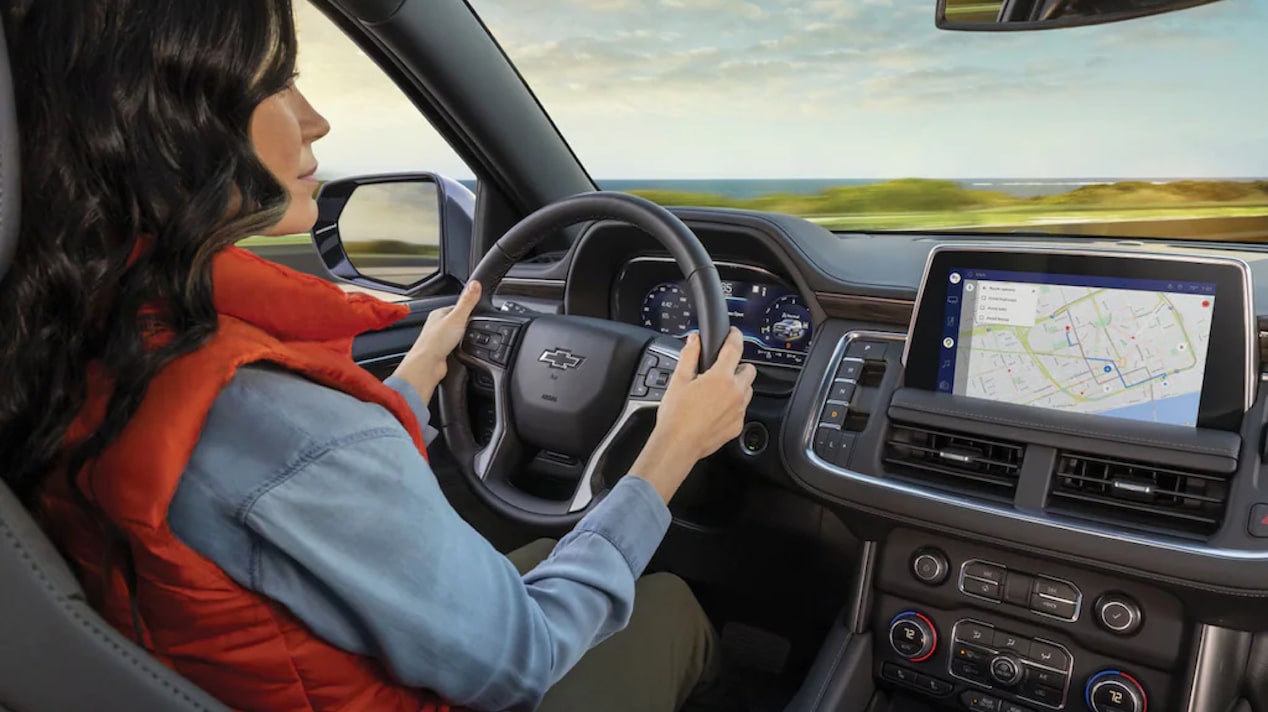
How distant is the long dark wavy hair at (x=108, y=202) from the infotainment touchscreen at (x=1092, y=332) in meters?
1.36

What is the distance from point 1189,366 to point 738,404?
0.77 meters

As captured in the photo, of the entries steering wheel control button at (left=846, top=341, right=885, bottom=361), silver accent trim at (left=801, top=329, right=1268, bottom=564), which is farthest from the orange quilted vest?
steering wheel control button at (left=846, top=341, right=885, bottom=361)

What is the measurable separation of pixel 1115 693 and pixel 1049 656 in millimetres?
121

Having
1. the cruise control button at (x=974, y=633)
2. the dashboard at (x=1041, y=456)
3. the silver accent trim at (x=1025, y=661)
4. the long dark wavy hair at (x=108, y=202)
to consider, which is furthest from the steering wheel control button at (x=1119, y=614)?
the long dark wavy hair at (x=108, y=202)

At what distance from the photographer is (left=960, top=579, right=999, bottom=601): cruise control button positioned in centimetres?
174

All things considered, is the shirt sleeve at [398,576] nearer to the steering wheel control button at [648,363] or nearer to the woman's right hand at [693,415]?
the woman's right hand at [693,415]

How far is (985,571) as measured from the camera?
5.74ft

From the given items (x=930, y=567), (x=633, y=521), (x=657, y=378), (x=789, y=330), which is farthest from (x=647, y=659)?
(x=789, y=330)

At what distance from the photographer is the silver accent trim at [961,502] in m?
1.46

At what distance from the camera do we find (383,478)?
0.85 meters

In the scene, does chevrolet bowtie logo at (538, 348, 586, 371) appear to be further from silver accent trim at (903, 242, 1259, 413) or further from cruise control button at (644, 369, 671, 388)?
silver accent trim at (903, 242, 1259, 413)

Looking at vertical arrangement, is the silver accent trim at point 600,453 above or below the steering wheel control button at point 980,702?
above

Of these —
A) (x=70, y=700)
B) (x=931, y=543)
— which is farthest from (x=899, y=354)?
(x=70, y=700)

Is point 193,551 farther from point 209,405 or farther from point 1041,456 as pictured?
point 1041,456
